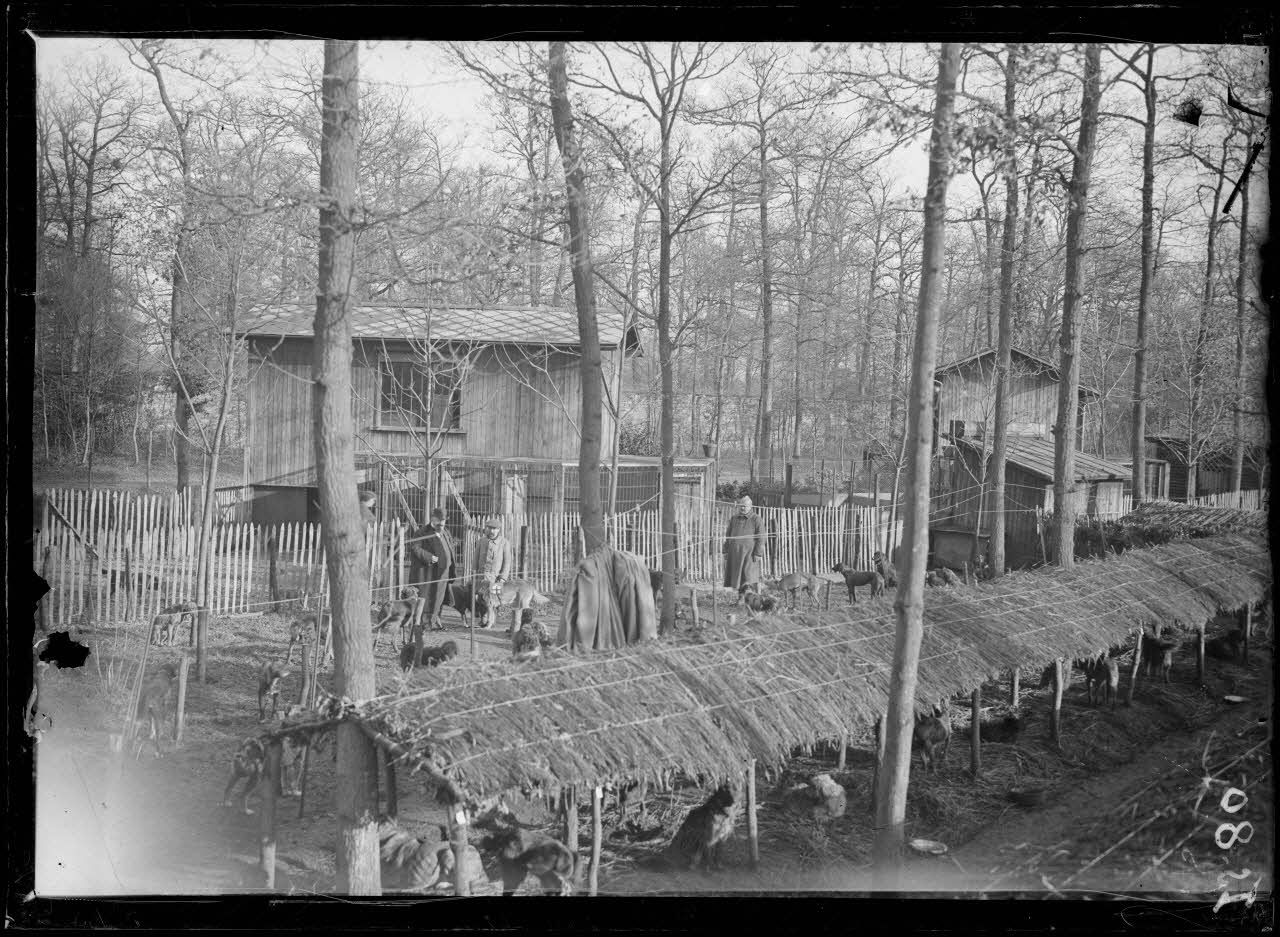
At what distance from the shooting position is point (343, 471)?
6555 millimetres

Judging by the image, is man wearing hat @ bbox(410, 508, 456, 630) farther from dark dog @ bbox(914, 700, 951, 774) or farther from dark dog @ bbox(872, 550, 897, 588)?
dark dog @ bbox(872, 550, 897, 588)

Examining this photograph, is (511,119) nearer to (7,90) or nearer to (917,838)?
(7,90)

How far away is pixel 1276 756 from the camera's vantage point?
5.92 meters

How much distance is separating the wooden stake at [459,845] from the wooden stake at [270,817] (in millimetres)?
1500

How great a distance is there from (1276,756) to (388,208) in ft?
23.9

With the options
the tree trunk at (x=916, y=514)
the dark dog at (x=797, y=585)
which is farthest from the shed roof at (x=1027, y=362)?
the tree trunk at (x=916, y=514)

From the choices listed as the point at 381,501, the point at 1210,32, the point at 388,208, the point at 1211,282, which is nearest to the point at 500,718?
Result: the point at 388,208

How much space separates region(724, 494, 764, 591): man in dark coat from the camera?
1555 cm

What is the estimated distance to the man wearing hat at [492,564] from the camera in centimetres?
1496

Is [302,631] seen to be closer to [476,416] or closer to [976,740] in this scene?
[976,740]

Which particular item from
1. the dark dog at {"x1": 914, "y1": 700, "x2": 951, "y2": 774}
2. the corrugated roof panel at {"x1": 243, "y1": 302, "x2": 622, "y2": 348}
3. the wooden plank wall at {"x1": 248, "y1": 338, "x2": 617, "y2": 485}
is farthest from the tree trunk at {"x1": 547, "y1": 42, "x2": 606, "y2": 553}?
the wooden plank wall at {"x1": 248, "y1": 338, "x2": 617, "y2": 485}

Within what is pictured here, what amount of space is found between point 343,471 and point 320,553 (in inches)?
378

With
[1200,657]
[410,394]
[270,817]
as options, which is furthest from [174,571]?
[1200,657]

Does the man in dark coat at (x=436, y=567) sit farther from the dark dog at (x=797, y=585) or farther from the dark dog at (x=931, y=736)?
the dark dog at (x=931, y=736)
